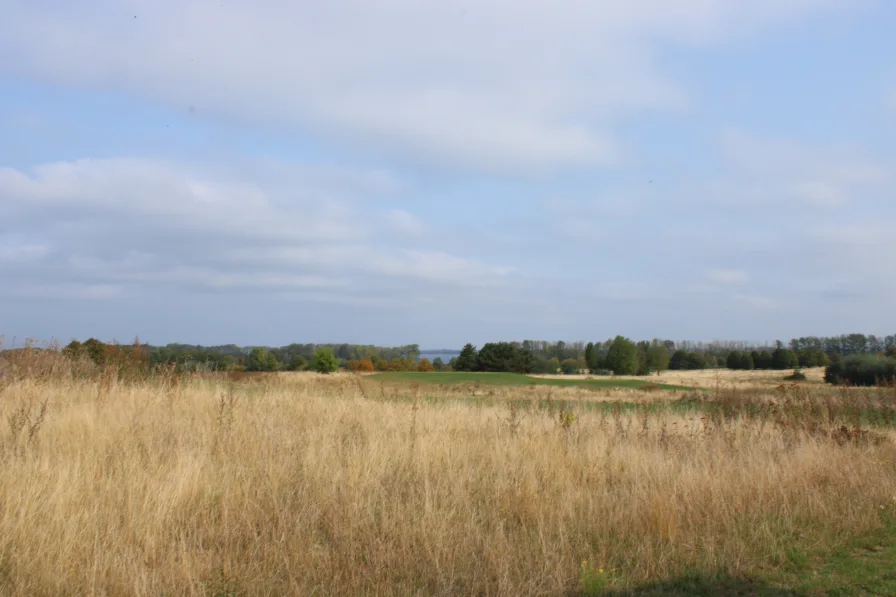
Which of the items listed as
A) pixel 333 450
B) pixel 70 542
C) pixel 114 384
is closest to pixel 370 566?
pixel 70 542

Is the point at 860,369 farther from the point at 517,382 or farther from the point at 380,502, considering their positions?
the point at 380,502

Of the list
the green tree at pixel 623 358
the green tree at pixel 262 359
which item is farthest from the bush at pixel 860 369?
the green tree at pixel 262 359

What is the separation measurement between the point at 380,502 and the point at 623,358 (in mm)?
108444

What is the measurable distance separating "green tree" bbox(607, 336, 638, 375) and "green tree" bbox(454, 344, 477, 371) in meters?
27.5

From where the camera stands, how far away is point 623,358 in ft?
358

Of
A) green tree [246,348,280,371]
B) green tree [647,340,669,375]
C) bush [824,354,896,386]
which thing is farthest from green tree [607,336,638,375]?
green tree [246,348,280,371]

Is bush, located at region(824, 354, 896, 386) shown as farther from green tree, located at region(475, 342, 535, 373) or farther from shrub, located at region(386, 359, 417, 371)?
shrub, located at region(386, 359, 417, 371)

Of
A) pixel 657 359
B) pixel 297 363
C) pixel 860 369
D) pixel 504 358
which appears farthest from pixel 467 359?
pixel 860 369

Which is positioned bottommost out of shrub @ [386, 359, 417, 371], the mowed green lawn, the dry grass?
shrub @ [386, 359, 417, 371]

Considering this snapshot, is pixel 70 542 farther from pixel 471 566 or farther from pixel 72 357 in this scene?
pixel 72 357

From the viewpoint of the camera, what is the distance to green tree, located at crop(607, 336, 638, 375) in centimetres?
10869

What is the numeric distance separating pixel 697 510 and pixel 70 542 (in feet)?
17.3

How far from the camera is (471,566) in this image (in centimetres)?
449

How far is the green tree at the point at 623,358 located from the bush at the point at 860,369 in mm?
37743
